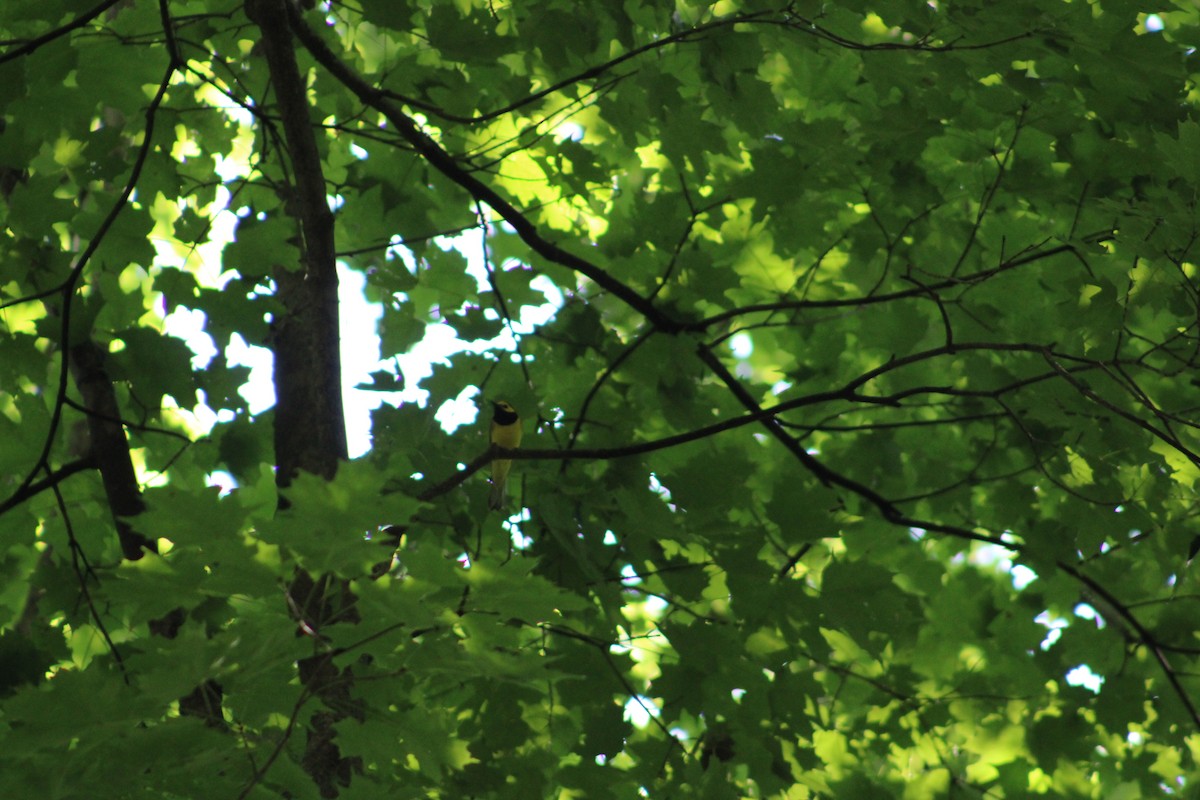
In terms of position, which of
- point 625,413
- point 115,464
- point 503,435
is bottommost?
point 115,464

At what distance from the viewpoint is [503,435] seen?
13.8 feet

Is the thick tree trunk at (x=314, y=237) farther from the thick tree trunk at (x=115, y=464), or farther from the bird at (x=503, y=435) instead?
the bird at (x=503, y=435)

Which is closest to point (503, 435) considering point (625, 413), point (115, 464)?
point (625, 413)

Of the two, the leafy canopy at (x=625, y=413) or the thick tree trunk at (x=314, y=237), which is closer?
the leafy canopy at (x=625, y=413)

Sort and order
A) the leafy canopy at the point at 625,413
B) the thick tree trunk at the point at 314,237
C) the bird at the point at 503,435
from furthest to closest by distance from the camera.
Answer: the bird at the point at 503,435
the thick tree trunk at the point at 314,237
the leafy canopy at the point at 625,413

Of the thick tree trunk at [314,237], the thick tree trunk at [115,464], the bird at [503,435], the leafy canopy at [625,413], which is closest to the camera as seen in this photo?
the leafy canopy at [625,413]

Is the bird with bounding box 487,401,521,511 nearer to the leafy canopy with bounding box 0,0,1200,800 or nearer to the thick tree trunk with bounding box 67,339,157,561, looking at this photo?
the leafy canopy with bounding box 0,0,1200,800

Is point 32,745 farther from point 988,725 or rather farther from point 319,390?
point 988,725

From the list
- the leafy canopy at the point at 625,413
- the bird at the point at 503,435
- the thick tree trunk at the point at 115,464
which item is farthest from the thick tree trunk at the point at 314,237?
the bird at the point at 503,435

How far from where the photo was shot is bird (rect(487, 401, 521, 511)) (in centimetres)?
407

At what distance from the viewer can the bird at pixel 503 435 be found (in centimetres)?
407

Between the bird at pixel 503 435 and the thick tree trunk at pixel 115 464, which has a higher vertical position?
the bird at pixel 503 435

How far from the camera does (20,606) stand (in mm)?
5203

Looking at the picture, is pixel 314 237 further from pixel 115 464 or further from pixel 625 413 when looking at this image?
pixel 625 413
